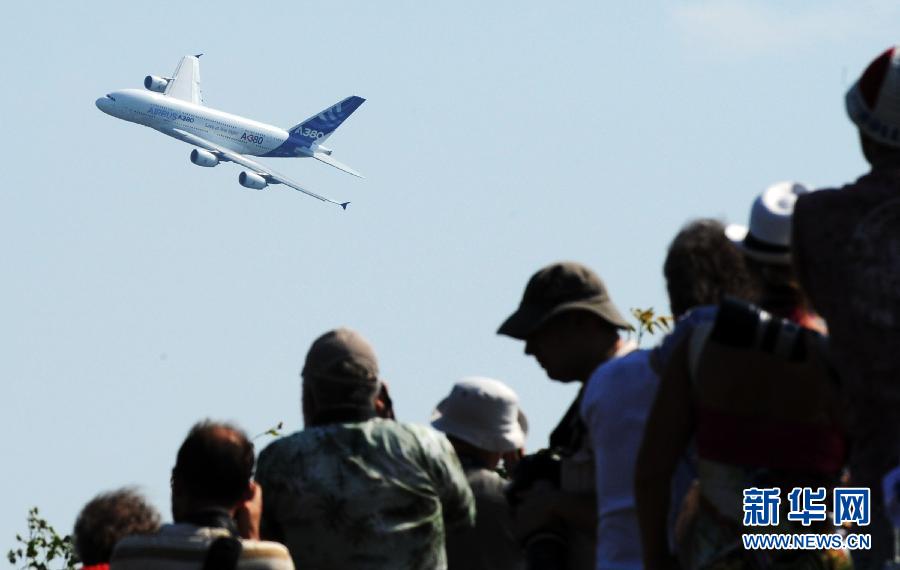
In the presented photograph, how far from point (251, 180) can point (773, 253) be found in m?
76.7

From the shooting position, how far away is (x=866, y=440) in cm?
484

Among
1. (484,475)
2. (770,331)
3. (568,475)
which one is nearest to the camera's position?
(770,331)

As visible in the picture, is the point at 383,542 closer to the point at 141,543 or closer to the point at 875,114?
the point at 141,543

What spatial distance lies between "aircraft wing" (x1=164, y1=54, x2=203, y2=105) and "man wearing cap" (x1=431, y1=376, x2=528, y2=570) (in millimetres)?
105888

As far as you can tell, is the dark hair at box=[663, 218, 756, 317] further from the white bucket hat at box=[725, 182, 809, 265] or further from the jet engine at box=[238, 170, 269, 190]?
the jet engine at box=[238, 170, 269, 190]

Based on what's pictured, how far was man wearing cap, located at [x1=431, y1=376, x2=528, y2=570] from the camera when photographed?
7371 mm

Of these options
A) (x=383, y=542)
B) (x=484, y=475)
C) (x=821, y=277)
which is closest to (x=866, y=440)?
(x=821, y=277)

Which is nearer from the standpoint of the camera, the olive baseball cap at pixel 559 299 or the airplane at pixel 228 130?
the olive baseball cap at pixel 559 299

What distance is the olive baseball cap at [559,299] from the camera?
6543 mm

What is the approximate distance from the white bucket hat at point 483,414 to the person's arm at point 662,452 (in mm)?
2364

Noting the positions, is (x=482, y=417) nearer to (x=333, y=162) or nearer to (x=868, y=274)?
(x=868, y=274)

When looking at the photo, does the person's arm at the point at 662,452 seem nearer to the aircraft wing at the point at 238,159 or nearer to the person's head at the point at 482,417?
the person's head at the point at 482,417

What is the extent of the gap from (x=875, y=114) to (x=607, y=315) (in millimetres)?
1689

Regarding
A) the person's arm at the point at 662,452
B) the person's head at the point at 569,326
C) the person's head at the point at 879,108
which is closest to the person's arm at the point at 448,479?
the person's head at the point at 569,326
